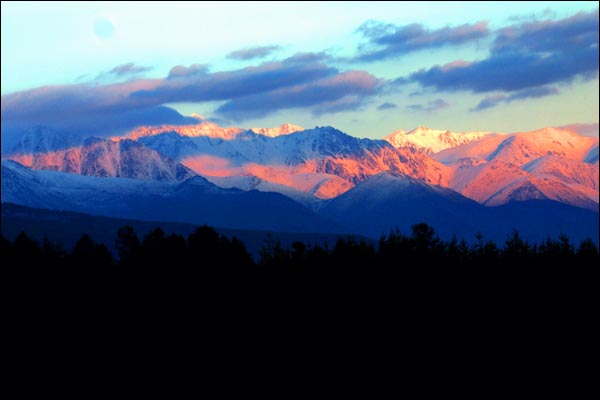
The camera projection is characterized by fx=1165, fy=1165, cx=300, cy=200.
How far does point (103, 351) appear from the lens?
423 feet

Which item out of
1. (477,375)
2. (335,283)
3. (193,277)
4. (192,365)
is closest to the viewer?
(477,375)

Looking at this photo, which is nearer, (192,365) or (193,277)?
(192,365)

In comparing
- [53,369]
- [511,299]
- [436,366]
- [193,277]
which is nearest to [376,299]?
[511,299]

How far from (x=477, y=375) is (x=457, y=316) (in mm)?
20457

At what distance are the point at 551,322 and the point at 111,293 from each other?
212 ft

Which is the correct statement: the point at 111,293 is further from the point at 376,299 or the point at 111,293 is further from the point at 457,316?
the point at 457,316

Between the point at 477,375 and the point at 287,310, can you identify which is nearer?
the point at 477,375

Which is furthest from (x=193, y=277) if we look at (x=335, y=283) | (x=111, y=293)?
(x=335, y=283)

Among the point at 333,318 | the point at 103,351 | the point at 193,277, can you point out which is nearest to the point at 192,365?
the point at 103,351

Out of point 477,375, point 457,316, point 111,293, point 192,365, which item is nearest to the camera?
point 477,375

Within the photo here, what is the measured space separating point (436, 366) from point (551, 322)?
1829 centimetres

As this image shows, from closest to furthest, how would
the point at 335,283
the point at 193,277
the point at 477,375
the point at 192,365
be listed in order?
the point at 477,375 → the point at 192,365 → the point at 335,283 → the point at 193,277

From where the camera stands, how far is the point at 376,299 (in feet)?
466

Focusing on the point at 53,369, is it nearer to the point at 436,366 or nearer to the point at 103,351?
the point at 103,351
